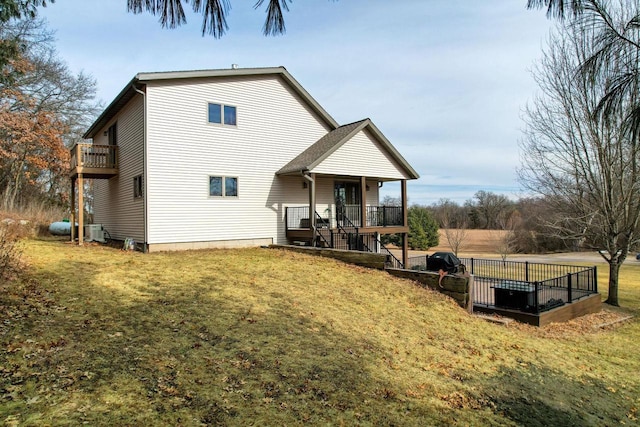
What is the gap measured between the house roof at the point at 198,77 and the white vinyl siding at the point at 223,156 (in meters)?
0.31

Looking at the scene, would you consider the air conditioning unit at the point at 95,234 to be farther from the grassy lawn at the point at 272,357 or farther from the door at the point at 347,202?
the door at the point at 347,202

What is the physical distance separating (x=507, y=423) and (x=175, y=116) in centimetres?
1398

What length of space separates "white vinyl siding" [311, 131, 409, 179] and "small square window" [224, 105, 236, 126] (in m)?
3.96

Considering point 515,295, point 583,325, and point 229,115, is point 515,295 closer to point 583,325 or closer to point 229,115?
point 583,325

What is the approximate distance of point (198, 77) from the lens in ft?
49.0

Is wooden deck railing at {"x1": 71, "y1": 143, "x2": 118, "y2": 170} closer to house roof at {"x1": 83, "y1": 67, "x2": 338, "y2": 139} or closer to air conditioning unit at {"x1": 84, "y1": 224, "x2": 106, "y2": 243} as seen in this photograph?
house roof at {"x1": 83, "y1": 67, "x2": 338, "y2": 139}

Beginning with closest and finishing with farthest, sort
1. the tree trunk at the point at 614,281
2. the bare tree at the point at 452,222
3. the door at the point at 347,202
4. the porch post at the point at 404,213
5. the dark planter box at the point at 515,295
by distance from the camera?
the dark planter box at the point at 515,295 → the tree trunk at the point at 614,281 → the porch post at the point at 404,213 → the door at the point at 347,202 → the bare tree at the point at 452,222

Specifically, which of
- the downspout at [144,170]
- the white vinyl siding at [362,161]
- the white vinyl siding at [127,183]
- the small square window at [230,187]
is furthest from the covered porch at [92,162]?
the white vinyl siding at [362,161]

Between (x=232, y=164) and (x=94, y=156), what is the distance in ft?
19.6

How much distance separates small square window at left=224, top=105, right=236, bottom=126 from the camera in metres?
15.9

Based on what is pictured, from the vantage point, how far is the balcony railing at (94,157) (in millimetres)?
15648

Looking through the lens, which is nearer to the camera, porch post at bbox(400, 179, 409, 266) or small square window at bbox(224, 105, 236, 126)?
small square window at bbox(224, 105, 236, 126)

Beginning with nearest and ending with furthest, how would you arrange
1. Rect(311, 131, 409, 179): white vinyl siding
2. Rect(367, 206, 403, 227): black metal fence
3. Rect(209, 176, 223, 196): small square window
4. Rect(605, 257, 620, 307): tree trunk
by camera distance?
Rect(605, 257, 620, 307): tree trunk
Rect(209, 176, 223, 196): small square window
Rect(311, 131, 409, 179): white vinyl siding
Rect(367, 206, 403, 227): black metal fence

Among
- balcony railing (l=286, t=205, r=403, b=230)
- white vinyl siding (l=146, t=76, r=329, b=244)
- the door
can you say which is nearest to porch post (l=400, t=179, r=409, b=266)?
balcony railing (l=286, t=205, r=403, b=230)
